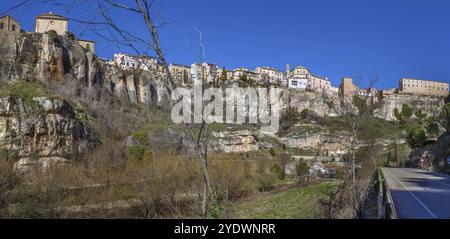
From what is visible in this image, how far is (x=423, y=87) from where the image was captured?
128m

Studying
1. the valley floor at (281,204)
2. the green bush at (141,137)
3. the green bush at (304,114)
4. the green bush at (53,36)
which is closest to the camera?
the valley floor at (281,204)

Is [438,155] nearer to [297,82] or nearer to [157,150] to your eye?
[157,150]

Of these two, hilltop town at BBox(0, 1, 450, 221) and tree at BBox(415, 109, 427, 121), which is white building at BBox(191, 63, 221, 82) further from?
tree at BBox(415, 109, 427, 121)

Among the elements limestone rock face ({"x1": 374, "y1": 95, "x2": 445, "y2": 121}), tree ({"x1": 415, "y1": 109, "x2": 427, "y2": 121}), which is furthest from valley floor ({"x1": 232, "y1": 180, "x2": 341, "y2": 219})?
tree ({"x1": 415, "y1": 109, "x2": 427, "y2": 121})

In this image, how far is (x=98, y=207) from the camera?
22297 millimetres

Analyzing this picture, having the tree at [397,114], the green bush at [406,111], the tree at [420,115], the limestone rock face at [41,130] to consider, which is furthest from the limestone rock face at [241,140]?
the tree at [420,115]

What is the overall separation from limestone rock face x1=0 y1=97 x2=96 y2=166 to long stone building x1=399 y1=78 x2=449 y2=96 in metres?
111

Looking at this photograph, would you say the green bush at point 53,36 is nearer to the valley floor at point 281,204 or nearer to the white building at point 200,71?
the valley floor at point 281,204

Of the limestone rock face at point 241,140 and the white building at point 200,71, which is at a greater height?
the white building at point 200,71

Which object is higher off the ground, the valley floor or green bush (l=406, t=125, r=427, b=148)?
green bush (l=406, t=125, r=427, b=148)

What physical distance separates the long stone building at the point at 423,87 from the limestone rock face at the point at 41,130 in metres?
111

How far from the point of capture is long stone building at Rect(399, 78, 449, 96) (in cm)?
12669

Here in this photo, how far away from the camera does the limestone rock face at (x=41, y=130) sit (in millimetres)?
32344
